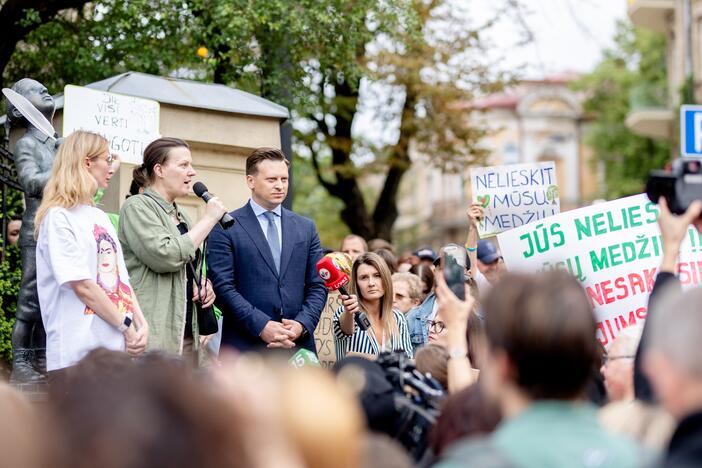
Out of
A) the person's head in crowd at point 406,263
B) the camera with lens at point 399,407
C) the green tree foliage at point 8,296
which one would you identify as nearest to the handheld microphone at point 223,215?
the camera with lens at point 399,407

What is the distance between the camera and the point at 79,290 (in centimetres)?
552

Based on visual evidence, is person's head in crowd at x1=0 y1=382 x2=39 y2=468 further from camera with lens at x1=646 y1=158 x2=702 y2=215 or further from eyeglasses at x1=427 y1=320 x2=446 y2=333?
eyeglasses at x1=427 y1=320 x2=446 y2=333

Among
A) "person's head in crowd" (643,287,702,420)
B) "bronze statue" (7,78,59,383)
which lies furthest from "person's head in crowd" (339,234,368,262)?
"person's head in crowd" (643,287,702,420)

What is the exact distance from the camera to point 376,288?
800cm

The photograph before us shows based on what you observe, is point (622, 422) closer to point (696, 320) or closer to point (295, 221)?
point (696, 320)

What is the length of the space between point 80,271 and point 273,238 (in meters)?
1.82

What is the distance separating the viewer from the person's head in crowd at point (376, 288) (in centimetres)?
799

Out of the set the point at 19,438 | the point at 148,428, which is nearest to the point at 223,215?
the point at 19,438

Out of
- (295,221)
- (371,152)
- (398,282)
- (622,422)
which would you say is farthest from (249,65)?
(622,422)

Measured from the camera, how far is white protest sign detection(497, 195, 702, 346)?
6.99m

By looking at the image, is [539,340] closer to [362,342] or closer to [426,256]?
[362,342]

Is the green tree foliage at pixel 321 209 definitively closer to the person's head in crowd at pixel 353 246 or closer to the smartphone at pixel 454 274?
the person's head in crowd at pixel 353 246

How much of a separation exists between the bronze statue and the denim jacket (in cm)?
292

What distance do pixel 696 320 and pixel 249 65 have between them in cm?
1073
